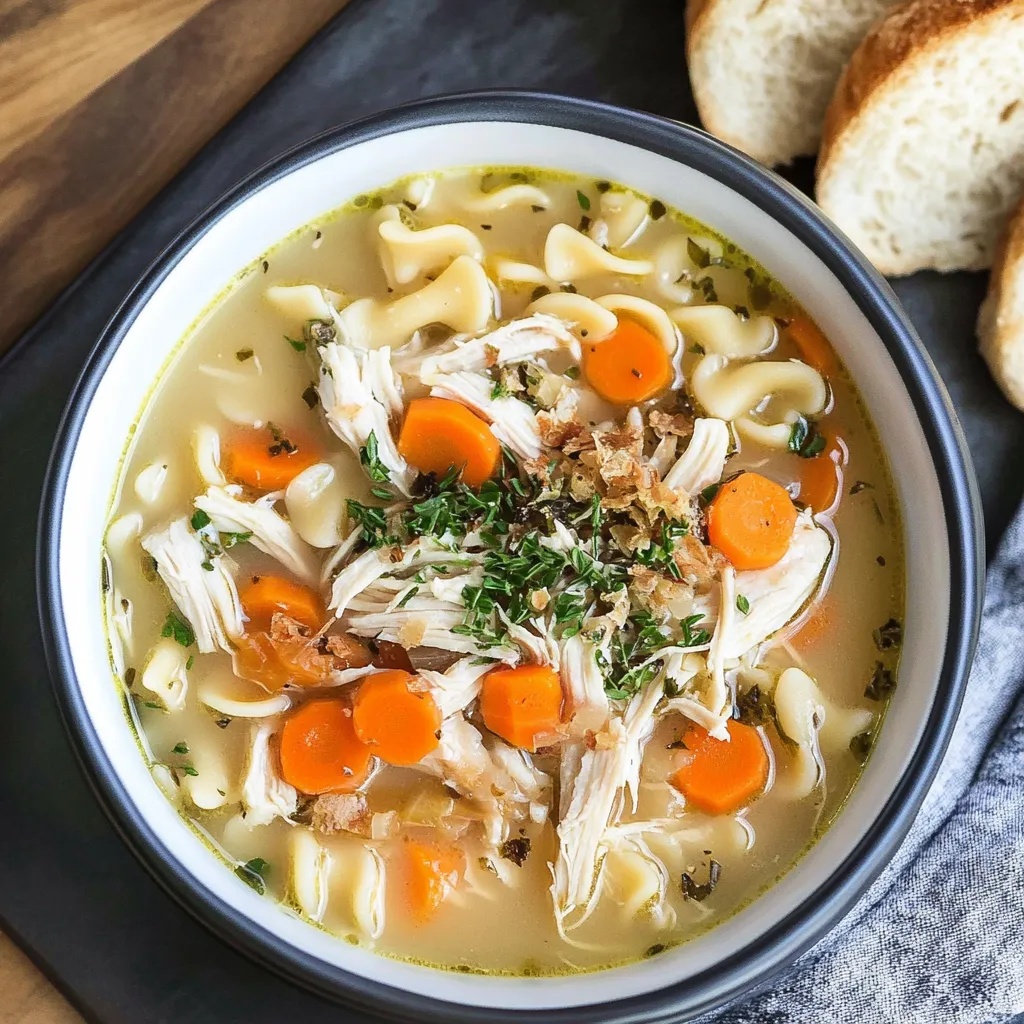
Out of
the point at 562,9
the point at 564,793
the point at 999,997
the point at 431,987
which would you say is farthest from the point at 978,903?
the point at 562,9

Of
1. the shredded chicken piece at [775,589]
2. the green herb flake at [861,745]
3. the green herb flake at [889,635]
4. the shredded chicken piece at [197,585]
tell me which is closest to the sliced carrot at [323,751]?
the shredded chicken piece at [197,585]

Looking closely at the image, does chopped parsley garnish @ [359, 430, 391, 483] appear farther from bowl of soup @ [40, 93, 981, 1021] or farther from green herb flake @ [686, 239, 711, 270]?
green herb flake @ [686, 239, 711, 270]

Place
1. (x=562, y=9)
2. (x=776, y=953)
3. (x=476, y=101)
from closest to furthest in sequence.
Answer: (x=776, y=953)
(x=476, y=101)
(x=562, y=9)

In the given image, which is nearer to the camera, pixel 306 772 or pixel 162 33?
pixel 306 772

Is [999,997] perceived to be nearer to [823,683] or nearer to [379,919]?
[823,683]

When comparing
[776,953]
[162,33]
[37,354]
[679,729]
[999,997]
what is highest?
[162,33]

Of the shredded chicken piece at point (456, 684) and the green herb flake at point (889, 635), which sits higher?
the shredded chicken piece at point (456, 684)

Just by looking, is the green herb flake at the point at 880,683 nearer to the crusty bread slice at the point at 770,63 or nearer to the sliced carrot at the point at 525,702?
the sliced carrot at the point at 525,702
